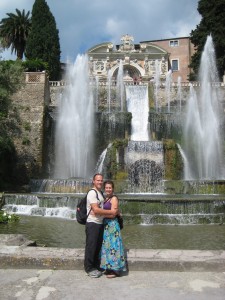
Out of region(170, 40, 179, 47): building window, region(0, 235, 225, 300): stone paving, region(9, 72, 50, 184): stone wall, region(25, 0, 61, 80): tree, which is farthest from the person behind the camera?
region(170, 40, 179, 47): building window

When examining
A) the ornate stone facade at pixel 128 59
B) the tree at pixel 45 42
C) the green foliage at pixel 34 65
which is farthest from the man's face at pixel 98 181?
the ornate stone facade at pixel 128 59

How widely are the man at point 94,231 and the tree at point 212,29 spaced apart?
29.4 m

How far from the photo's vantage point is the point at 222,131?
21719 millimetres

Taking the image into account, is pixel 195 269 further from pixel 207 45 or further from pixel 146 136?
pixel 207 45

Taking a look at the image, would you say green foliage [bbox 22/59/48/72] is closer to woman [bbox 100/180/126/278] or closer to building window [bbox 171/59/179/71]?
building window [bbox 171/59/179/71]

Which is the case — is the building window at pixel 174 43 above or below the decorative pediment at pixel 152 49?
above

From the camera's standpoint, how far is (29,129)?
21.4 meters

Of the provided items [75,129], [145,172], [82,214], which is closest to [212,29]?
[75,129]

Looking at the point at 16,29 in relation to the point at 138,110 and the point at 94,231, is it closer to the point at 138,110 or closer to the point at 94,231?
the point at 138,110

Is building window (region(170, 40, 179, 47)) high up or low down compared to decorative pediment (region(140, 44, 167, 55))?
up

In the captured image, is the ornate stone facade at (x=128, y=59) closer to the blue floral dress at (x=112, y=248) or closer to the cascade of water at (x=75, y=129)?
the cascade of water at (x=75, y=129)

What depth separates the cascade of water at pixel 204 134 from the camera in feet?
65.5

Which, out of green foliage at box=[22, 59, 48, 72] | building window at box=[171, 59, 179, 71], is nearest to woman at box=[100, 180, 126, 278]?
green foliage at box=[22, 59, 48, 72]

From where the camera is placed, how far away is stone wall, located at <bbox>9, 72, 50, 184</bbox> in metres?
20.3
